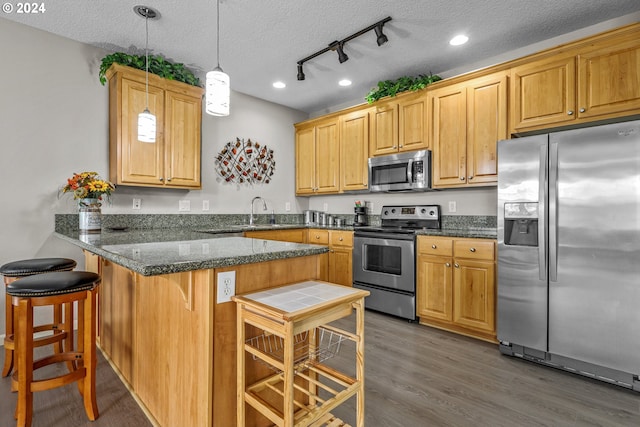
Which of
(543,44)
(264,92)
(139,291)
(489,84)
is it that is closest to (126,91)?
(264,92)

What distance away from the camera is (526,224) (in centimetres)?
242

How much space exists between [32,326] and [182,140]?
2248mm

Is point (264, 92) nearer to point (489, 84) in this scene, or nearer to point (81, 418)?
point (489, 84)

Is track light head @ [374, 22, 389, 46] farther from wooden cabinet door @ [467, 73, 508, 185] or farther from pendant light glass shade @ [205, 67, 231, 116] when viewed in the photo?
pendant light glass shade @ [205, 67, 231, 116]

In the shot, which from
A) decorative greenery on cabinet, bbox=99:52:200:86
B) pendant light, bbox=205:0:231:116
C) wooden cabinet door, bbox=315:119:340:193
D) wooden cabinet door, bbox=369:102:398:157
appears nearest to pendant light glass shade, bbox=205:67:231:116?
pendant light, bbox=205:0:231:116

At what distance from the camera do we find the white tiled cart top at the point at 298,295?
1.21 metres

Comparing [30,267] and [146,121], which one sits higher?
[146,121]

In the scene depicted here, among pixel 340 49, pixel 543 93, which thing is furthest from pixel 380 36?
pixel 543 93

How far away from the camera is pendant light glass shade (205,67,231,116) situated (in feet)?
5.97

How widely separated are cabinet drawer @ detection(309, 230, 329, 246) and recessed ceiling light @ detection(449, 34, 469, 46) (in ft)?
7.90

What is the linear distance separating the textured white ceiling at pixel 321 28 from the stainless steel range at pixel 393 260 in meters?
1.67

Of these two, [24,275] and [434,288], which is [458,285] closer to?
[434,288]

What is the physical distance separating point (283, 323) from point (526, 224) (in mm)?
2177

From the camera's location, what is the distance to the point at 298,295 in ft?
4.44
